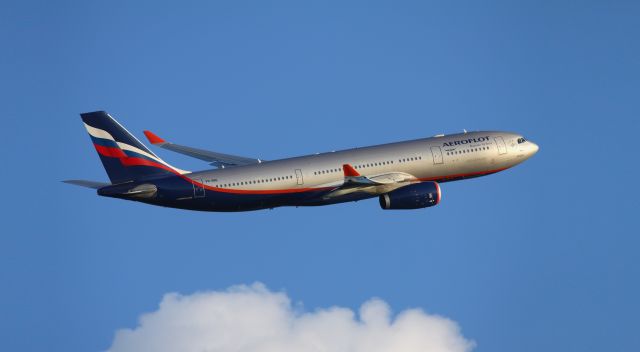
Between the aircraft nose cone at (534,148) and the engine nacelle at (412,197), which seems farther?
the aircraft nose cone at (534,148)

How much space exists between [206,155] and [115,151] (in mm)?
15223

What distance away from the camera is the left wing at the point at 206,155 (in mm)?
122750

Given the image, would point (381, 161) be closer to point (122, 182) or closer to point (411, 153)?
point (411, 153)

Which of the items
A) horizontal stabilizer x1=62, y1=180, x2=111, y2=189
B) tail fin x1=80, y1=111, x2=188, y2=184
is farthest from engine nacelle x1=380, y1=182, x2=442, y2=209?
horizontal stabilizer x1=62, y1=180, x2=111, y2=189

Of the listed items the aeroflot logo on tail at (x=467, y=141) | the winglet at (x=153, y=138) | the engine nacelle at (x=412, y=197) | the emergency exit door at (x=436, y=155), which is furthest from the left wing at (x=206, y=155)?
the aeroflot logo on tail at (x=467, y=141)

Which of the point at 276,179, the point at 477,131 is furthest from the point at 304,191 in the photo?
the point at 477,131

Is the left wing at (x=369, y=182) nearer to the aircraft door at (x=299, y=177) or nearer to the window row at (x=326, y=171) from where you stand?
the window row at (x=326, y=171)

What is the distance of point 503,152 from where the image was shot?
398ft

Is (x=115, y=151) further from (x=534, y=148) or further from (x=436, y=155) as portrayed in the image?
(x=534, y=148)

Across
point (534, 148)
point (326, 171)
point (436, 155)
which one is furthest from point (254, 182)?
point (534, 148)

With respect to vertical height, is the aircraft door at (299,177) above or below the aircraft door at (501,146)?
below

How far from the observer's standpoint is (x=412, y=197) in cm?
11338

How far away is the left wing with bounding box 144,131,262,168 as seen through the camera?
403 feet

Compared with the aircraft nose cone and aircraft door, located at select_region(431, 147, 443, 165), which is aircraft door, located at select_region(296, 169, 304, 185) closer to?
aircraft door, located at select_region(431, 147, 443, 165)
